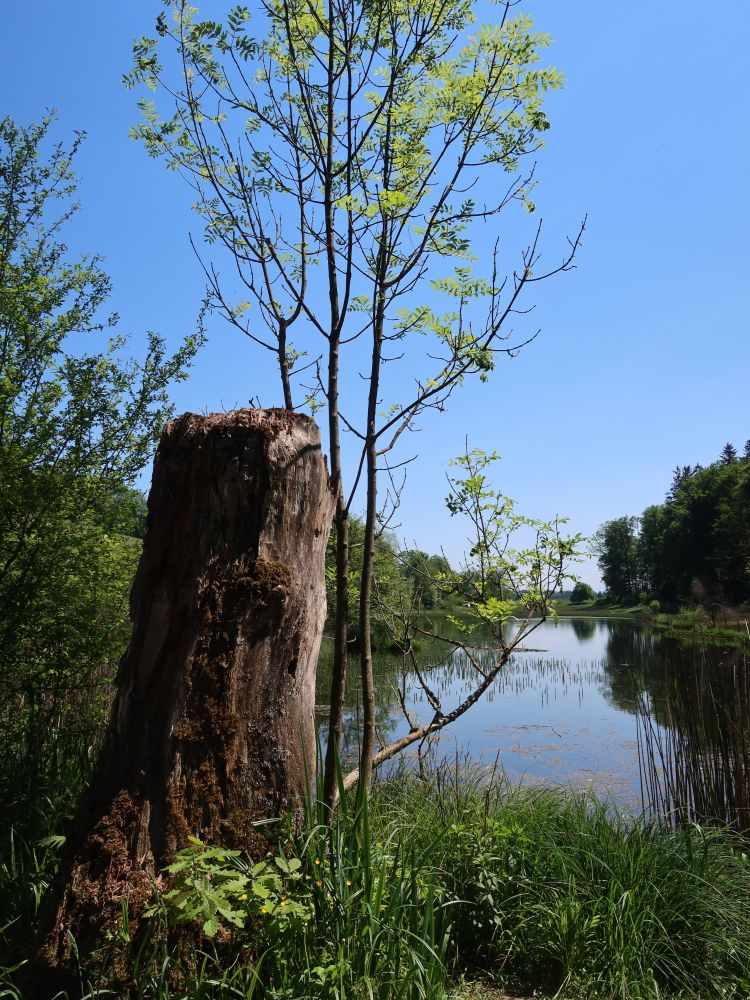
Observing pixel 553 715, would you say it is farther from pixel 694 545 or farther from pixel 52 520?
pixel 694 545

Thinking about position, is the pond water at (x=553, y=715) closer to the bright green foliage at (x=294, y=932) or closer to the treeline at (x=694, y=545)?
the bright green foliage at (x=294, y=932)

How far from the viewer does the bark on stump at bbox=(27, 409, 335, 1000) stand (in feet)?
7.96

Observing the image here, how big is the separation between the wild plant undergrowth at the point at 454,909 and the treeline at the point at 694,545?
98.8 feet

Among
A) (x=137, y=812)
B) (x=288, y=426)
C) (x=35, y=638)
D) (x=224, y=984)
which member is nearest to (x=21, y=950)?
(x=137, y=812)

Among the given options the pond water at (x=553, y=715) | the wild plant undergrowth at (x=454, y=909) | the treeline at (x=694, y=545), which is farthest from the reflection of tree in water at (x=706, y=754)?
the treeline at (x=694, y=545)

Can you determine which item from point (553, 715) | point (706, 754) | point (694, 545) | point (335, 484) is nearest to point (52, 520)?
point (335, 484)

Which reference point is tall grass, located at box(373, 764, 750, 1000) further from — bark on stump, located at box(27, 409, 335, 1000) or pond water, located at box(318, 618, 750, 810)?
pond water, located at box(318, 618, 750, 810)

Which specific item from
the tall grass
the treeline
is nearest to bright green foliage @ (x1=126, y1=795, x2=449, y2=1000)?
the tall grass

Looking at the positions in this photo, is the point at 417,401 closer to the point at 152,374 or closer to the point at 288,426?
the point at 288,426

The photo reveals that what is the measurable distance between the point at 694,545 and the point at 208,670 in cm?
5711

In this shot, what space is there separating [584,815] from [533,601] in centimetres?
141

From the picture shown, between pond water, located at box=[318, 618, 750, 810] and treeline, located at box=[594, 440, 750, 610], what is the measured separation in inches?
610

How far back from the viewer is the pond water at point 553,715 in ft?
28.3

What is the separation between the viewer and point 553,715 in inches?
578
